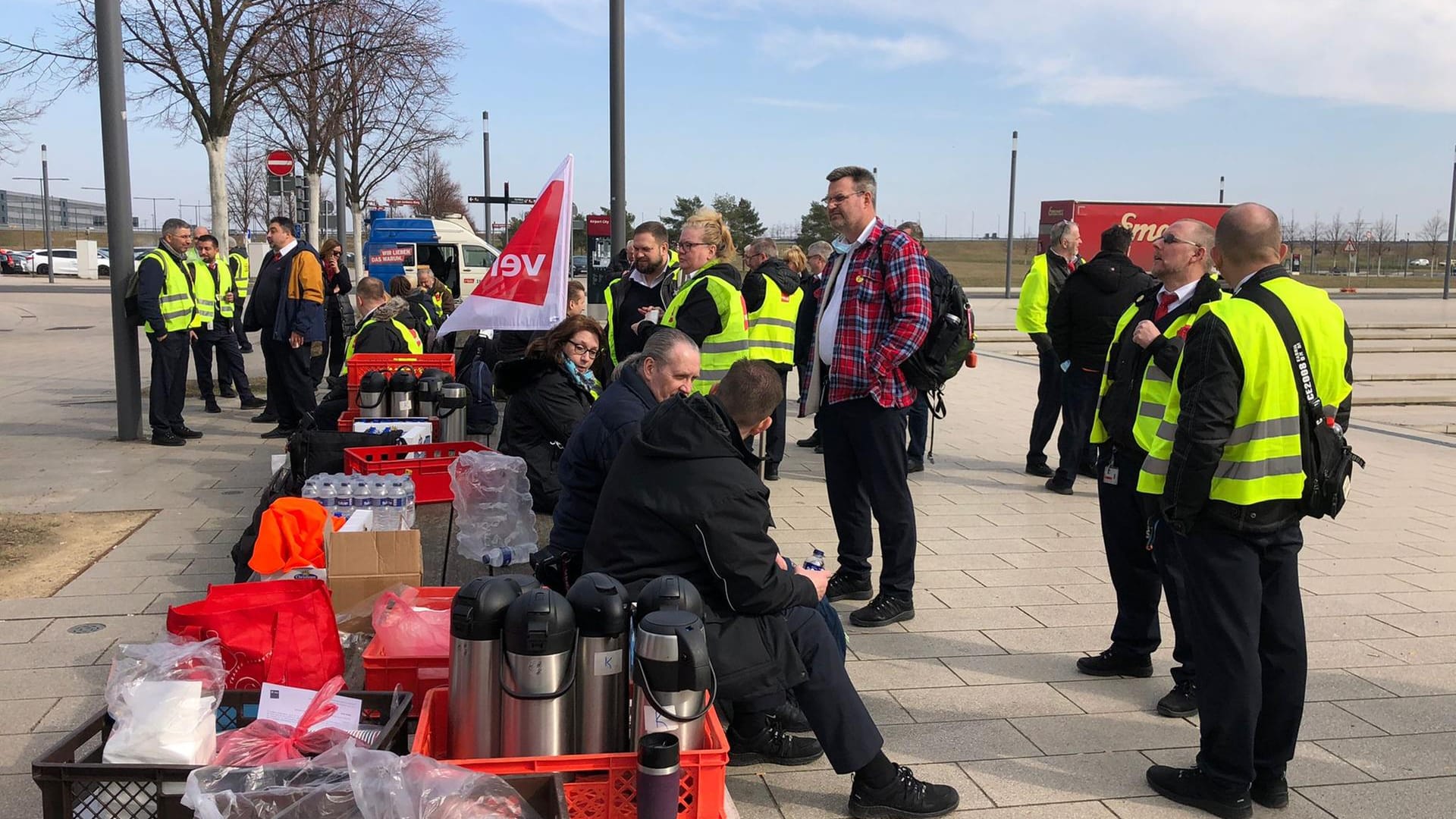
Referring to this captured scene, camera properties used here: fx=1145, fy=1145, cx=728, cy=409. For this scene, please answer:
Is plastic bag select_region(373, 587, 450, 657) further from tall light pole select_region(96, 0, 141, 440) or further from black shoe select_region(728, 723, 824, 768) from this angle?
tall light pole select_region(96, 0, 141, 440)

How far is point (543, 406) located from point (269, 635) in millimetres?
2285

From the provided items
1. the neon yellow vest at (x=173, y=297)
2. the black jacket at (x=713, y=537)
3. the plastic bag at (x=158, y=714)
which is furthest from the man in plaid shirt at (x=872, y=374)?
the neon yellow vest at (x=173, y=297)

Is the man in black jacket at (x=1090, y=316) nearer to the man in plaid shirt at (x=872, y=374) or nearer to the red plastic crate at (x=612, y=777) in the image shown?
the man in plaid shirt at (x=872, y=374)

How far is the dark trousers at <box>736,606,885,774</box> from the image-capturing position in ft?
11.2

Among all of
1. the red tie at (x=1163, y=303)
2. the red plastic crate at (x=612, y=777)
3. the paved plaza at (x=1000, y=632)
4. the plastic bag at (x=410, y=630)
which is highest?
the red tie at (x=1163, y=303)

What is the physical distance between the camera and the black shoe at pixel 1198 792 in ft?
11.6

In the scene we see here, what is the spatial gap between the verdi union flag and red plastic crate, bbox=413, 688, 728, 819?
387cm

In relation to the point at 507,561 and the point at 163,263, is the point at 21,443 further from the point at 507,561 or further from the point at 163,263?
the point at 507,561

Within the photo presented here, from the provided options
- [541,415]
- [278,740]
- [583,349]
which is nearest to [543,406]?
[541,415]

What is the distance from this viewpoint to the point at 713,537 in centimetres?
323

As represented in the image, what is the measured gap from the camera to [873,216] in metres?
5.34

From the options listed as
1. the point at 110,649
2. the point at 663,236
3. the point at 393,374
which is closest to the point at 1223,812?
the point at 110,649

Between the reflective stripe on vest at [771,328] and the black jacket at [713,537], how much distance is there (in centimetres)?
400

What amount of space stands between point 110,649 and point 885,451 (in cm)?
342
